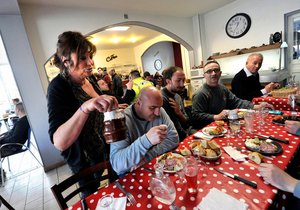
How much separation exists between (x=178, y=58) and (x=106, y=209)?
8815 mm

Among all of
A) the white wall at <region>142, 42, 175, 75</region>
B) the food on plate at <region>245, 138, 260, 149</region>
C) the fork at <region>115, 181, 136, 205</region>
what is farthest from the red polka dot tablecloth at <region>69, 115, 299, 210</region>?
the white wall at <region>142, 42, 175, 75</region>

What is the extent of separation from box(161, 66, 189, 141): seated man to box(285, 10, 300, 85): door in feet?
11.9

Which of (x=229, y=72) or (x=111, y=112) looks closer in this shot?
(x=111, y=112)

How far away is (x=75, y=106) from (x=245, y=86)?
8.48ft

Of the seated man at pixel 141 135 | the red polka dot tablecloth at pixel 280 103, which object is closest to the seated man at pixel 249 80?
the red polka dot tablecloth at pixel 280 103

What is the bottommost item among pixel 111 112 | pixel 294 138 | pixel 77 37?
pixel 294 138

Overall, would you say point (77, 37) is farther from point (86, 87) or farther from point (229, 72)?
point (229, 72)

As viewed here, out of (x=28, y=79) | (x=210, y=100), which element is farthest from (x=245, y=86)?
(x=28, y=79)

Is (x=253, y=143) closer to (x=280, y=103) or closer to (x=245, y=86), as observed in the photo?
(x=280, y=103)

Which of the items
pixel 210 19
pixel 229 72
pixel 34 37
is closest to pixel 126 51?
pixel 210 19

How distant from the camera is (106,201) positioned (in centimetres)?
82

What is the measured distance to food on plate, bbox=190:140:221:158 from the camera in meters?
1.07

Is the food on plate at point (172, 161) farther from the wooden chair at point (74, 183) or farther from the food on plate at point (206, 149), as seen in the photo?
the wooden chair at point (74, 183)

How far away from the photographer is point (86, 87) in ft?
4.05
